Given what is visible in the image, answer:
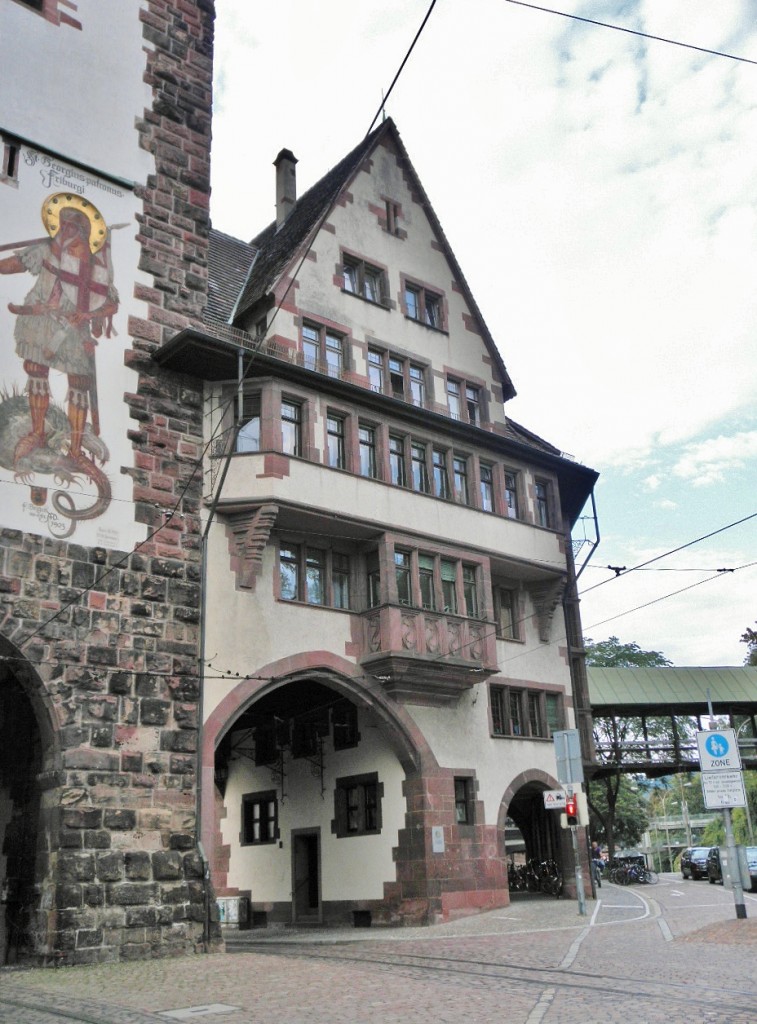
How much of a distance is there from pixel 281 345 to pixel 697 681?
82.6 feet

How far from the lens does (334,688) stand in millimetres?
23078

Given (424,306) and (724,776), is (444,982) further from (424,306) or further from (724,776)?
(424,306)

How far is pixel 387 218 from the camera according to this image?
27344 mm

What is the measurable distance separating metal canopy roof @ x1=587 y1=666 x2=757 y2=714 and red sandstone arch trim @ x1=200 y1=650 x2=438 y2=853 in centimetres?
1618

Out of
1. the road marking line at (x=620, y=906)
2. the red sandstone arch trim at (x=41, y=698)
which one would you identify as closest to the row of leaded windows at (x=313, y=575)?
the red sandstone arch trim at (x=41, y=698)

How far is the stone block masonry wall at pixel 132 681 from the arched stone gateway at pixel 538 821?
402 inches

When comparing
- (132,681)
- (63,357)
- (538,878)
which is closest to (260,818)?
(538,878)

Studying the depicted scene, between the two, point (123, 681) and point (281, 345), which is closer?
point (123, 681)

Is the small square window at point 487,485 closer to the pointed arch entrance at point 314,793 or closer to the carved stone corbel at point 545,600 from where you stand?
the carved stone corbel at point 545,600

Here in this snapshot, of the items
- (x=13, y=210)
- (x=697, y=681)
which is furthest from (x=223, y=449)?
(x=697, y=681)

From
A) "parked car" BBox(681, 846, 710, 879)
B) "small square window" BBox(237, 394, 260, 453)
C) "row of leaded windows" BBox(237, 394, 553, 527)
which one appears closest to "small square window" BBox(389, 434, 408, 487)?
"row of leaded windows" BBox(237, 394, 553, 527)

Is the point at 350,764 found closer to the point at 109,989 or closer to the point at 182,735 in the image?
the point at 182,735

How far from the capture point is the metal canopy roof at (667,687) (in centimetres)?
3925

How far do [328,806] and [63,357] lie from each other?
44.1ft
